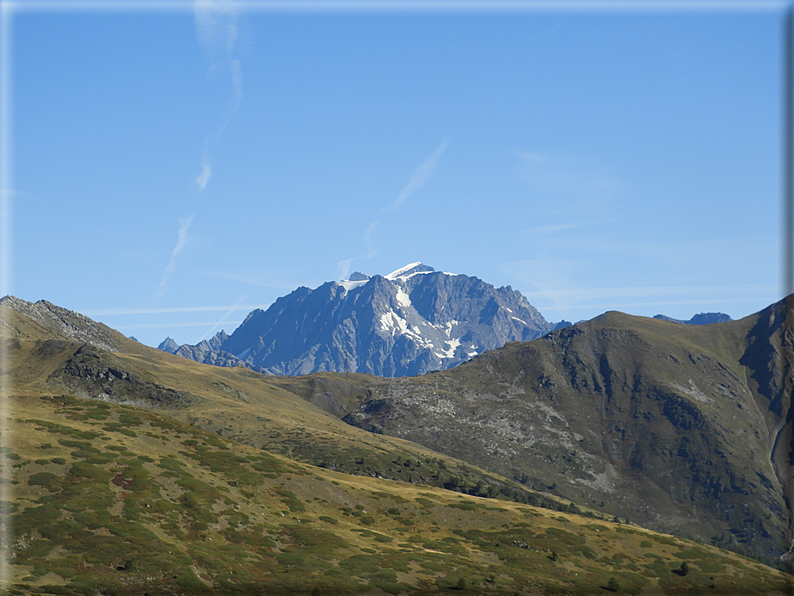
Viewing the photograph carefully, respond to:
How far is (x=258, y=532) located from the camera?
89.8 metres

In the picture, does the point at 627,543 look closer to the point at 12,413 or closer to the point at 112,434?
the point at 112,434

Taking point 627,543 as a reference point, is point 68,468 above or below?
above

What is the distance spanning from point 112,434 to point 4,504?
94.5 ft

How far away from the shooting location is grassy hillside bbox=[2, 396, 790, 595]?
71.7 metres

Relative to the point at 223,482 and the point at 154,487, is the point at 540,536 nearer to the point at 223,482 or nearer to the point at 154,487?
the point at 223,482

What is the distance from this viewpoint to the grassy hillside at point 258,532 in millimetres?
71688

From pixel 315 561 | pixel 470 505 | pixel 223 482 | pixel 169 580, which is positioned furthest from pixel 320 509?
pixel 169 580

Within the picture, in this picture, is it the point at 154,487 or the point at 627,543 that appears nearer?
the point at 154,487

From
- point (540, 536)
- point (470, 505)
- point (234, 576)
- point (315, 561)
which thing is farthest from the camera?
point (470, 505)

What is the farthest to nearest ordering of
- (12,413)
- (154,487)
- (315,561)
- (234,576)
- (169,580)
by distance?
(12,413) < (154,487) < (315,561) < (234,576) < (169,580)

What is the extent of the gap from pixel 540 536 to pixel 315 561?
4487 centimetres

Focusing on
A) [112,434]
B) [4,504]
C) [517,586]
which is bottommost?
[517,586]

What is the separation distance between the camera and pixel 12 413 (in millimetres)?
101125

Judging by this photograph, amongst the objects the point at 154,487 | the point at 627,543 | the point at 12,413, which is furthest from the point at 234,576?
the point at 627,543
